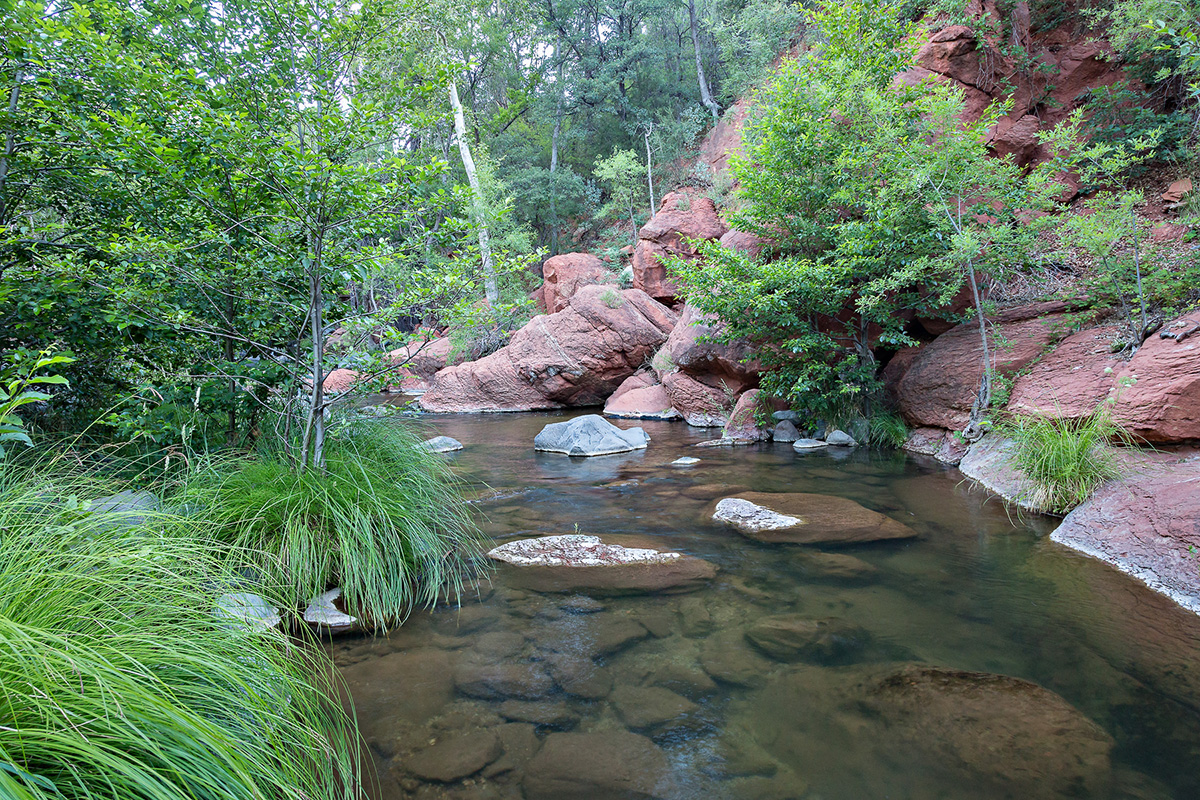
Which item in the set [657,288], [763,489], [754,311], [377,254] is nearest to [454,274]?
[377,254]

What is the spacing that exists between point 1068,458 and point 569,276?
1689cm

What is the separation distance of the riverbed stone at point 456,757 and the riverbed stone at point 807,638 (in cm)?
164

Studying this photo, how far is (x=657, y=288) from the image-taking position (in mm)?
17219

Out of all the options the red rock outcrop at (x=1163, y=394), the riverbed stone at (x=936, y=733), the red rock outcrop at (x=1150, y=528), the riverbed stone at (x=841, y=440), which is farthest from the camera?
the riverbed stone at (x=841, y=440)

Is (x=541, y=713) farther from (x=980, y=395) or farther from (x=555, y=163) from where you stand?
(x=555, y=163)

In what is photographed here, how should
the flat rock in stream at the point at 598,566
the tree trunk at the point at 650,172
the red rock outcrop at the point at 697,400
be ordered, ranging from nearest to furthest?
the flat rock in stream at the point at 598,566
the red rock outcrop at the point at 697,400
the tree trunk at the point at 650,172

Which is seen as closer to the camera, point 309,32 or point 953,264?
point 309,32

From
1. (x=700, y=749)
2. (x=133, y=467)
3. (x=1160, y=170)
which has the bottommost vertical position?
(x=700, y=749)

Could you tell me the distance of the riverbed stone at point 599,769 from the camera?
7.17 feet

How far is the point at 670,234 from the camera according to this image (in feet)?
55.4

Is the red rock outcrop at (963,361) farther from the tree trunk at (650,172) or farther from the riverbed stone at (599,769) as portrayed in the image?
the tree trunk at (650,172)

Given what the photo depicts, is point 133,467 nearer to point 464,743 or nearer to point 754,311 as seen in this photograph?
point 464,743

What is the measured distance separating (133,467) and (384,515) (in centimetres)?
185

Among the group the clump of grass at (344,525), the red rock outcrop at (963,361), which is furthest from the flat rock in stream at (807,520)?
the red rock outcrop at (963,361)
